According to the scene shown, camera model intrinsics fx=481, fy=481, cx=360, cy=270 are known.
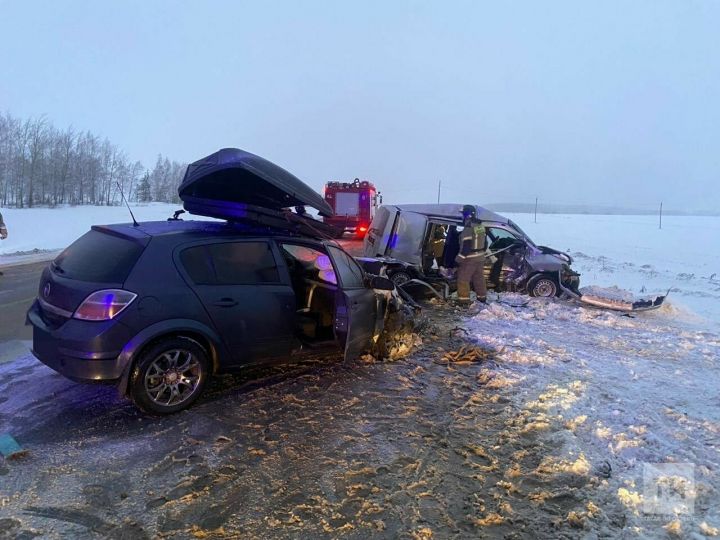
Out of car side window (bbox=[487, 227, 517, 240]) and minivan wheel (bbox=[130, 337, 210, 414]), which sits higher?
car side window (bbox=[487, 227, 517, 240])

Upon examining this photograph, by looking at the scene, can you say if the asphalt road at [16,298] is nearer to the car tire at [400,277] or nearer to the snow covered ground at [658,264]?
the car tire at [400,277]

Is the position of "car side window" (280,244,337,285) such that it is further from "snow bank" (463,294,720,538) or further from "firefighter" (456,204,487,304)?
"firefighter" (456,204,487,304)

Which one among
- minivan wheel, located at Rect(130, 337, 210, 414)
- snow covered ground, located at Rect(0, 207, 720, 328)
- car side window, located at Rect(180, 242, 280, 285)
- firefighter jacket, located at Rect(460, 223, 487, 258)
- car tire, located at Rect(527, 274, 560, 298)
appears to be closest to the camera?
minivan wheel, located at Rect(130, 337, 210, 414)

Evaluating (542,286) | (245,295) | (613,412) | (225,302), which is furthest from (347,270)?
(542,286)

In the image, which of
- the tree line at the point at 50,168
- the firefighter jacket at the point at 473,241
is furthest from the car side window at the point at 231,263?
the tree line at the point at 50,168

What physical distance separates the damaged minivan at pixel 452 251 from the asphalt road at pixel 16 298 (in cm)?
614

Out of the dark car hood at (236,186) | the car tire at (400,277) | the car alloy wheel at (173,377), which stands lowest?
the car alloy wheel at (173,377)

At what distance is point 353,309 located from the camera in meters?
4.87

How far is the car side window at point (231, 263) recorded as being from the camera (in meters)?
4.04

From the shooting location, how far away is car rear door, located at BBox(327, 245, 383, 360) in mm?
4801

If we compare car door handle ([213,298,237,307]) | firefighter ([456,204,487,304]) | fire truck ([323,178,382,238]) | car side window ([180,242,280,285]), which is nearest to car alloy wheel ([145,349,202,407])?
car door handle ([213,298,237,307])

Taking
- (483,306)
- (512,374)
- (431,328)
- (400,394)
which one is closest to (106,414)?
(400,394)

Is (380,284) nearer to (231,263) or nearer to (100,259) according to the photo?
(231,263)

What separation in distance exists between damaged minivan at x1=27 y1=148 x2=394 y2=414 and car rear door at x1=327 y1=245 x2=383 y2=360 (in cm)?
2
